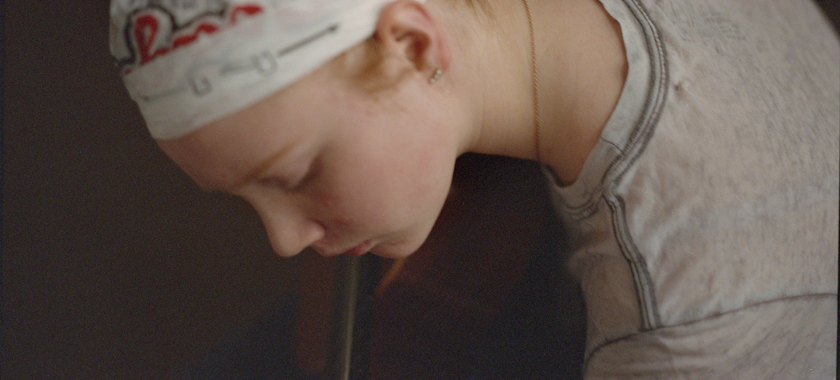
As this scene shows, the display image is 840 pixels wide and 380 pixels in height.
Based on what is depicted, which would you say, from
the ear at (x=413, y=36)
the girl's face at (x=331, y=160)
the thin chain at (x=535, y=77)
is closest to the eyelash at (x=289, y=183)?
the girl's face at (x=331, y=160)

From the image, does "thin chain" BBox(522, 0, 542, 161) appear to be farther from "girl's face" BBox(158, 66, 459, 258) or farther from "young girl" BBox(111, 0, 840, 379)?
"girl's face" BBox(158, 66, 459, 258)

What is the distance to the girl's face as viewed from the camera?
1.25ft

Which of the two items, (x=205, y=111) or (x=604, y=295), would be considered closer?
(x=205, y=111)

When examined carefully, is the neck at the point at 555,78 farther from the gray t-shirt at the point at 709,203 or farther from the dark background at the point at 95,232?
the dark background at the point at 95,232

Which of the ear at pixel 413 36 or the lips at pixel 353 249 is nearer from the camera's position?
the ear at pixel 413 36

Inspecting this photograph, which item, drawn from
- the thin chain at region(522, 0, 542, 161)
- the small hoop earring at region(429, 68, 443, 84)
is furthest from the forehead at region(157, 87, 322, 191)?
the thin chain at region(522, 0, 542, 161)

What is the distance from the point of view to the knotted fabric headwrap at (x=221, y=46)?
35 centimetres

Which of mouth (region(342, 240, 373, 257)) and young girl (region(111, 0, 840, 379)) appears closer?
young girl (region(111, 0, 840, 379))

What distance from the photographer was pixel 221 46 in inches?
13.7

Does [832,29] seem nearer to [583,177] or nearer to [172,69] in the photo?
[583,177]

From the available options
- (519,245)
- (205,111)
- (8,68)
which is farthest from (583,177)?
(8,68)

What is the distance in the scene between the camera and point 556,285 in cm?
57

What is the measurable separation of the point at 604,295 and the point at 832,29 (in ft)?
1.33

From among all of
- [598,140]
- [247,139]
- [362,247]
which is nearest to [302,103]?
[247,139]
